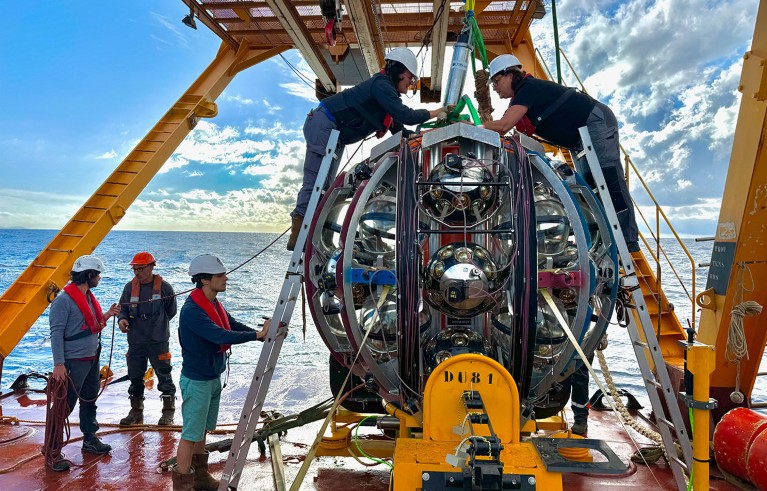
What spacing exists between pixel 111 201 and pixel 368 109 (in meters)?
4.23

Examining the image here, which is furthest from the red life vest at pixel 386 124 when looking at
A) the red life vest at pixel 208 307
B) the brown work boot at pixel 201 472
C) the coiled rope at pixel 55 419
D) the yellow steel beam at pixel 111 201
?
the yellow steel beam at pixel 111 201

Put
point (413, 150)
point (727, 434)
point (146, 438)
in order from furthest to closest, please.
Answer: point (146, 438) → point (727, 434) → point (413, 150)

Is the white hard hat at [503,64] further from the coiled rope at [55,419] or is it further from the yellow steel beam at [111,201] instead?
the yellow steel beam at [111,201]

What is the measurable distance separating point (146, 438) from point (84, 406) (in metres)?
0.67

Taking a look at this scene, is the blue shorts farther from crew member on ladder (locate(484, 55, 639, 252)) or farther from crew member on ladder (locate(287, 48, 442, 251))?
crew member on ladder (locate(484, 55, 639, 252))

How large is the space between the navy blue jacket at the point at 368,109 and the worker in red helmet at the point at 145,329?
2.75 m

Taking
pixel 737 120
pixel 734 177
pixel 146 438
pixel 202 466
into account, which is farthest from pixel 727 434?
pixel 146 438

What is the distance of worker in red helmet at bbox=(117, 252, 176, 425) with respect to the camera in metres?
5.73

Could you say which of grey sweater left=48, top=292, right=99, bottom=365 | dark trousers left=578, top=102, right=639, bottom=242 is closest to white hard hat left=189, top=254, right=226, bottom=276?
grey sweater left=48, top=292, right=99, bottom=365

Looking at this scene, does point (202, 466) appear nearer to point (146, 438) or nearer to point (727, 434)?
point (146, 438)

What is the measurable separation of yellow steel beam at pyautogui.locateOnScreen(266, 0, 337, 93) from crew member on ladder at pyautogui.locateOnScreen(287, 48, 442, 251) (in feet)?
6.43

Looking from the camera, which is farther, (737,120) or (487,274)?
(737,120)

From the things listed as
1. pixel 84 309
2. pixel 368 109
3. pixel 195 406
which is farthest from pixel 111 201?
pixel 368 109

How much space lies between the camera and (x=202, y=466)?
4.08 meters
